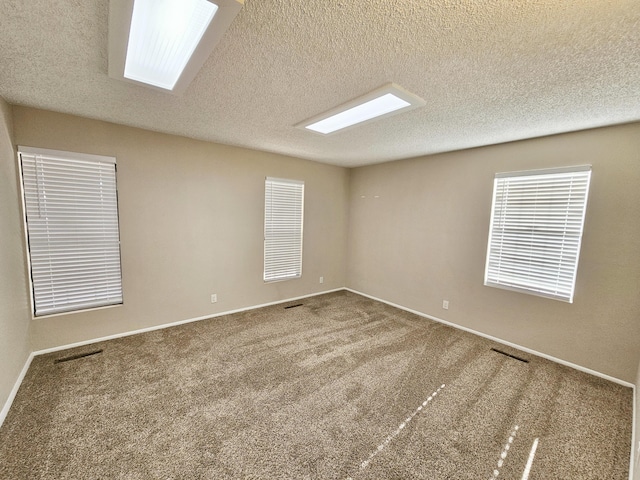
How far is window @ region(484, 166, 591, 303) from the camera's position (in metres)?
2.71

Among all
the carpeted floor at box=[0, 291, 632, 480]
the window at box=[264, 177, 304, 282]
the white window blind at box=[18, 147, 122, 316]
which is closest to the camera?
Answer: the carpeted floor at box=[0, 291, 632, 480]

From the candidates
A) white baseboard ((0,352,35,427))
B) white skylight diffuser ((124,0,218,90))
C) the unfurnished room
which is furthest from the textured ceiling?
white baseboard ((0,352,35,427))

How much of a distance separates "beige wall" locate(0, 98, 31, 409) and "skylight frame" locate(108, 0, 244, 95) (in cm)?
143

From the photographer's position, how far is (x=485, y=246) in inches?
133

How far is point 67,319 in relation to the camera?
9.09 feet

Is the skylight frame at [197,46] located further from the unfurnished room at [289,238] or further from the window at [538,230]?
the window at [538,230]

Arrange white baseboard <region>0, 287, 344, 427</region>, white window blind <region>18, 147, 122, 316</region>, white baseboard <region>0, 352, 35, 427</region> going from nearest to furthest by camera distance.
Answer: white baseboard <region>0, 352, 35, 427</region> → white baseboard <region>0, 287, 344, 427</region> → white window blind <region>18, 147, 122, 316</region>

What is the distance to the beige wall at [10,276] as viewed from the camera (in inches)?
77.5

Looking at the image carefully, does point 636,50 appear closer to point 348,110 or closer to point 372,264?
point 348,110

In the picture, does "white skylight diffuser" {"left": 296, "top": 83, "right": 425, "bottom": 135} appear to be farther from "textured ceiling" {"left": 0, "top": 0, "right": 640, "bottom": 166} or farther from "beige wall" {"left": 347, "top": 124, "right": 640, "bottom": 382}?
"beige wall" {"left": 347, "top": 124, "right": 640, "bottom": 382}

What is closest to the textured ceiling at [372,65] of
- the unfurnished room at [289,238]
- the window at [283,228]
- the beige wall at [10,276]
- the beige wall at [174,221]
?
the unfurnished room at [289,238]

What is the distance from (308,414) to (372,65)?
253 cm

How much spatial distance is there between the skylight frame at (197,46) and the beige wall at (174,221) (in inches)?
57.1

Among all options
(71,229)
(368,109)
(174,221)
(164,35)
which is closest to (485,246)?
(368,109)
